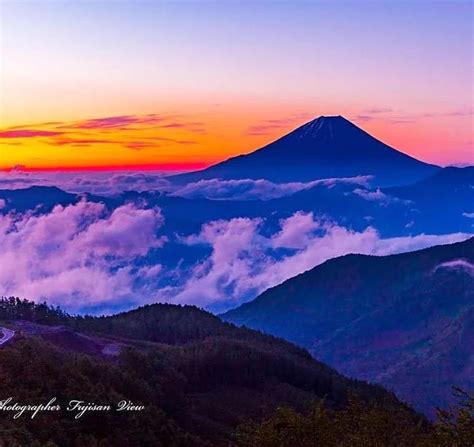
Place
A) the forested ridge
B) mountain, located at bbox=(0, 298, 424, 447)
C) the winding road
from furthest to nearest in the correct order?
the winding road < mountain, located at bbox=(0, 298, 424, 447) < the forested ridge

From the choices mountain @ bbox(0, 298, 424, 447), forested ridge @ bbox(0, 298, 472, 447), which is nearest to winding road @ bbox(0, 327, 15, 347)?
mountain @ bbox(0, 298, 424, 447)

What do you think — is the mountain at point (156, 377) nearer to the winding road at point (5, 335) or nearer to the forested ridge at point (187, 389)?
the forested ridge at point (187, 389)

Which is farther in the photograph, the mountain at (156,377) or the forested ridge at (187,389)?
the mountain at (156,377)

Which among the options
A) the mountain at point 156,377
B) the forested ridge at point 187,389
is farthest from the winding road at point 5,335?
the forested ridge at point 187,389

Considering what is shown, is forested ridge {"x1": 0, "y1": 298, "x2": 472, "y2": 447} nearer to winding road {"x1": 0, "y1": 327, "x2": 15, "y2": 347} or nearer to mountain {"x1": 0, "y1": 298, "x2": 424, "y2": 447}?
mountain {"x1": 0, "y1": 298, "x2": 424, "y2": 447}

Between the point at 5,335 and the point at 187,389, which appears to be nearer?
the point at 5,335

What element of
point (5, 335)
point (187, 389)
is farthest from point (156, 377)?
point (5, 335)

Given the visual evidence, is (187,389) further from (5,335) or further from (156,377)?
(5,335)

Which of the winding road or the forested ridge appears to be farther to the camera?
the winding road
